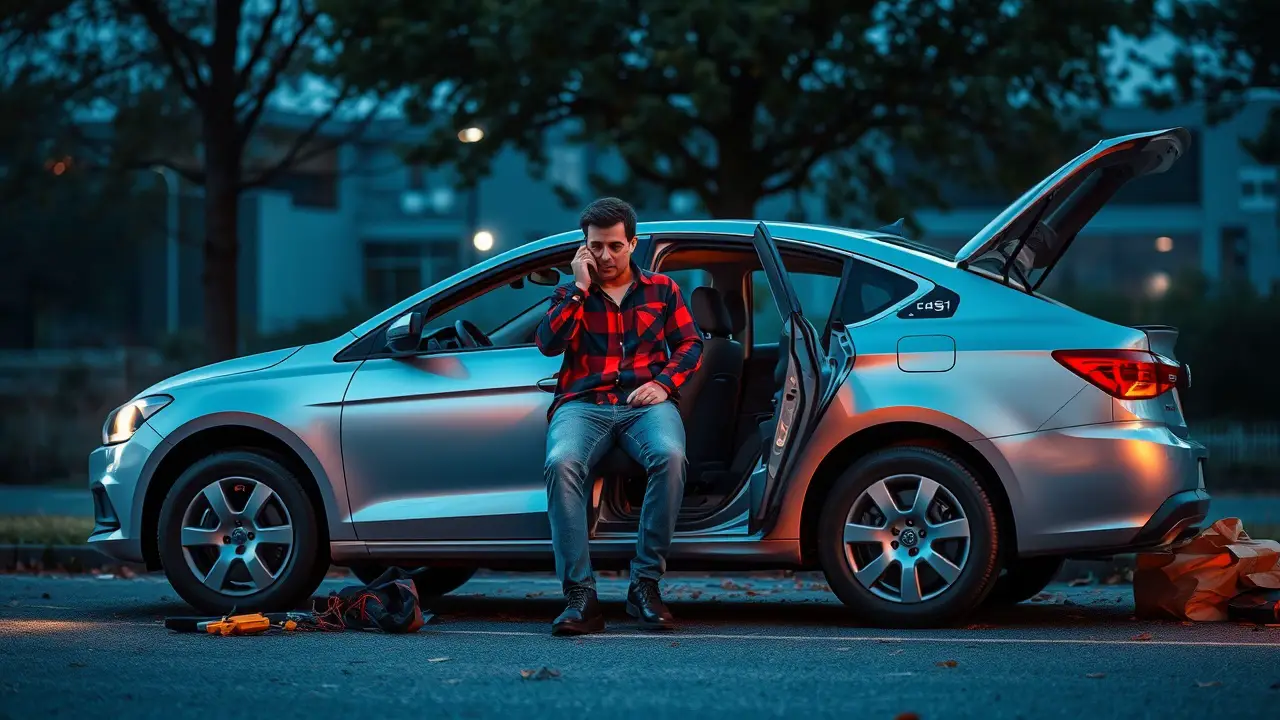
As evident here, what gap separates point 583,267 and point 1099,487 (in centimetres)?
223

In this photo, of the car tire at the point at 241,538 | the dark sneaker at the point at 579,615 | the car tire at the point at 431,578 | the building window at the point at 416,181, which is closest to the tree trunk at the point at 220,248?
the car tire at the point at 431,578

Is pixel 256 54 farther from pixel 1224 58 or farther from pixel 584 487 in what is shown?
pixel 584 487

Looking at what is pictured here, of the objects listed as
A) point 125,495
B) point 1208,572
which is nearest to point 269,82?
point 125,495

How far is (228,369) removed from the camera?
328 inches

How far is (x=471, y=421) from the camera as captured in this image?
7.84 metres

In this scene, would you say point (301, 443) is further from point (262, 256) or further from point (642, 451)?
point (262, 256)

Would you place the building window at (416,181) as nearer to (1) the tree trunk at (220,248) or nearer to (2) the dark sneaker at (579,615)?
(1) the tree trunk at (220,248)

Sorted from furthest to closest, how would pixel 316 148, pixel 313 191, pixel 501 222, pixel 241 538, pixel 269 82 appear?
pixel 313 191, pixel 501 222, pixel 316 148, pixel 269 82, pixel 241 538

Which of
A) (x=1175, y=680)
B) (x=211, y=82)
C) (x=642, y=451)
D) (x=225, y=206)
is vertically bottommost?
(x=1175, y=680)

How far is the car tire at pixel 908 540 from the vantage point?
7301 millimetres

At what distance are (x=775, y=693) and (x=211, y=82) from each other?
1575 cm

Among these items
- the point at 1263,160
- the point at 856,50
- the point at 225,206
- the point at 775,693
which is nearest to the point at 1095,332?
the point at 775,693

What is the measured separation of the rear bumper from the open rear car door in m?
0.70

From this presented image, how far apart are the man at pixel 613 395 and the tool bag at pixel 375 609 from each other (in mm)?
644
